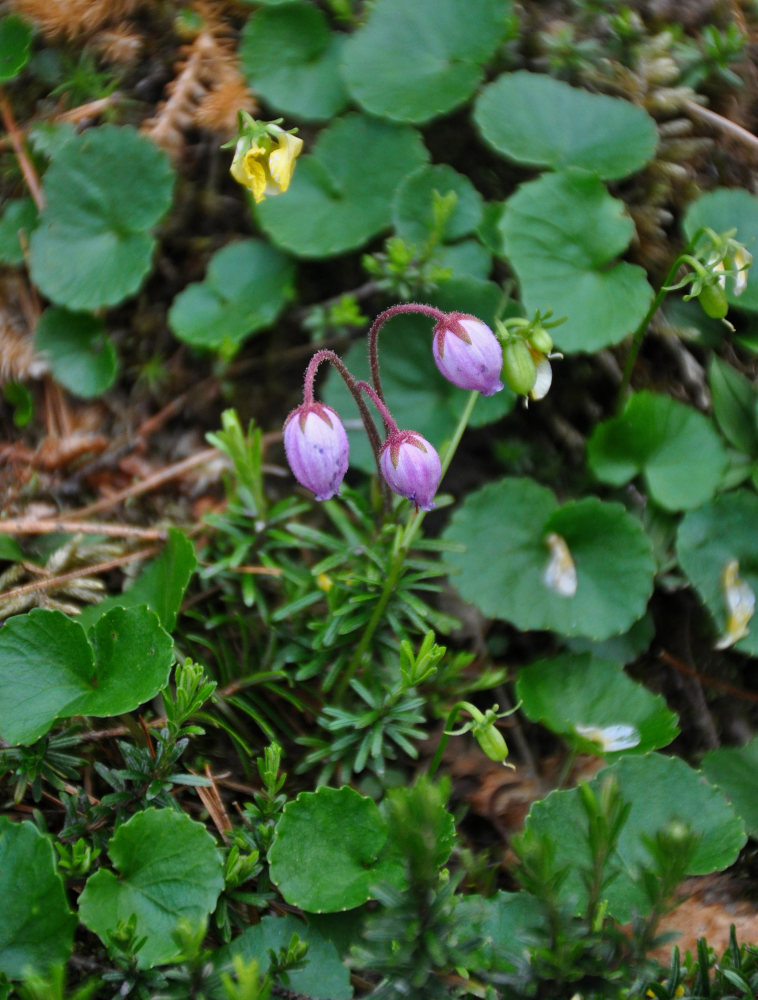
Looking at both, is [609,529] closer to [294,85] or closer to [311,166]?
[311,166]

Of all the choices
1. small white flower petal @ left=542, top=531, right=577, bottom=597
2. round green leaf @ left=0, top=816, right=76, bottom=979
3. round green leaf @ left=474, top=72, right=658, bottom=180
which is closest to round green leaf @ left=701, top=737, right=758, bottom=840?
small white flower petal @ left=542, top=531, right=577, bottom=597

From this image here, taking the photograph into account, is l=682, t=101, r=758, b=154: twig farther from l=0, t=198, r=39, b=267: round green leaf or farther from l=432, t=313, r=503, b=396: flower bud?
l=0, t=198, r=39, b=267: round green leaf

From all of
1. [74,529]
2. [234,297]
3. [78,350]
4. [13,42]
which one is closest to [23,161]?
[13,42]

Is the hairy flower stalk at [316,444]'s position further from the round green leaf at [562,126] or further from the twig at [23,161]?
the twig at [23,161]

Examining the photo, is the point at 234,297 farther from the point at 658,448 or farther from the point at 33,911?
the point at 33,911

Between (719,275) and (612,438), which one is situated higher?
(719,275)

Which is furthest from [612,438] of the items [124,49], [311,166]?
[124,49]
